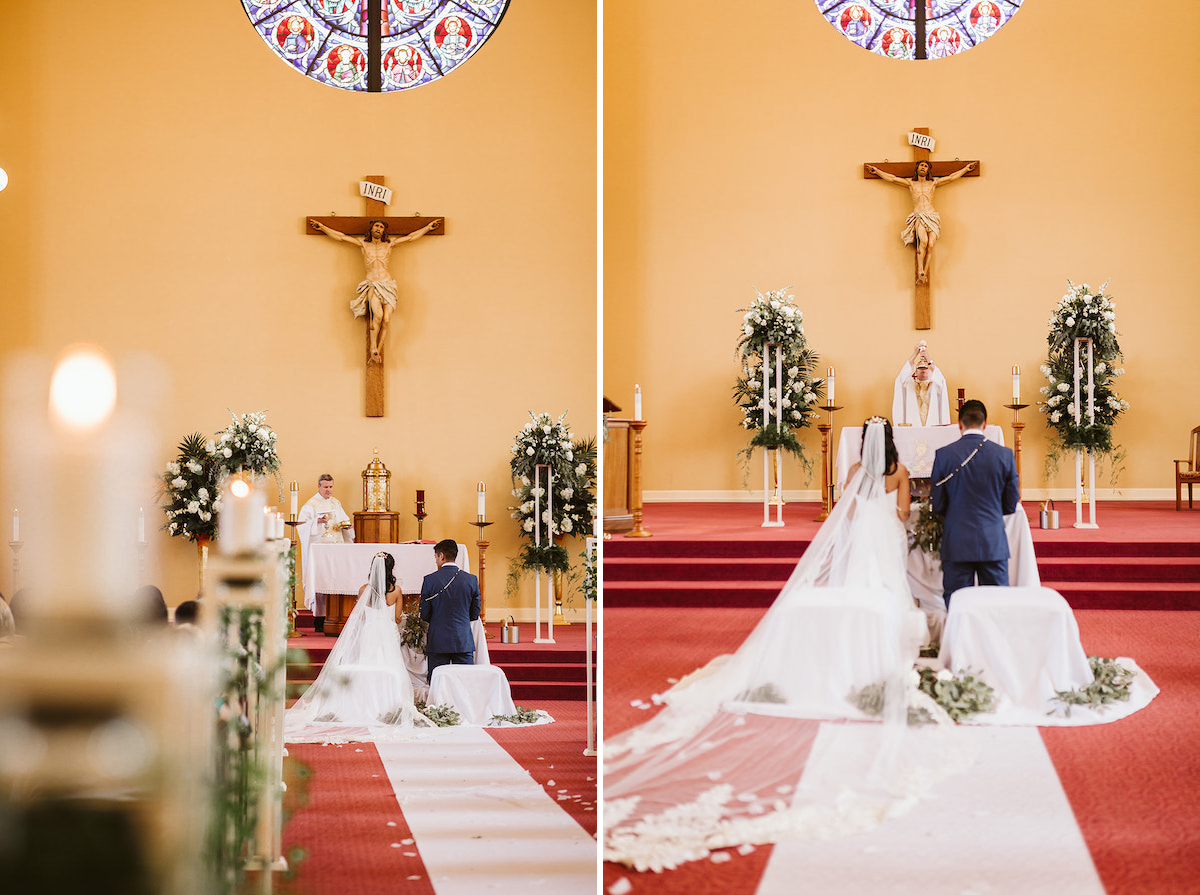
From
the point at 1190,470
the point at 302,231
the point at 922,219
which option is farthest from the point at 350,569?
the point at 1190,470

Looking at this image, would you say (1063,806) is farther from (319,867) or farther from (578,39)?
(578,39)

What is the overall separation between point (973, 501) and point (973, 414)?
369 millimetres

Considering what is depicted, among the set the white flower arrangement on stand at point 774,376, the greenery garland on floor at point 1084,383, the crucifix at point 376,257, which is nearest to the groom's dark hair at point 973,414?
the greenery garland on floor at point 1084,383

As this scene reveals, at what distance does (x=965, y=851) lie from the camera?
3.22 meters

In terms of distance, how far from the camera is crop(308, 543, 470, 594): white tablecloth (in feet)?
23.2

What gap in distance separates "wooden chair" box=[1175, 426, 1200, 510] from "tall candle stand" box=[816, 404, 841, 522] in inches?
49.3

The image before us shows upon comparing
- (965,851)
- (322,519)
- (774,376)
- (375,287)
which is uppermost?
(375,287)

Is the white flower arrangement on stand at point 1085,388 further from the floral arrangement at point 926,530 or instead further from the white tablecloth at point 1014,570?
the floral arrangement at point 926,530

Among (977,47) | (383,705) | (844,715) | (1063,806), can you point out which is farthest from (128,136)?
(1063,806)

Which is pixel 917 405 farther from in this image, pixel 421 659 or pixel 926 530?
pixel 421 659

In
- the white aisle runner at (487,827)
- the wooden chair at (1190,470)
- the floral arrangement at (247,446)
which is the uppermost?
the floral arrangement at (247,446)

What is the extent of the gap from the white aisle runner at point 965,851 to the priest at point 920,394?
1.33m

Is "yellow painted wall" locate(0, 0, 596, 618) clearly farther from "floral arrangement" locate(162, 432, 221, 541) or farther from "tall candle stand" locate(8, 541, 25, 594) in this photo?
"tall candle stand" locate(8, 541, 25, 594)

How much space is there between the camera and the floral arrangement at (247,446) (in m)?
5.52
